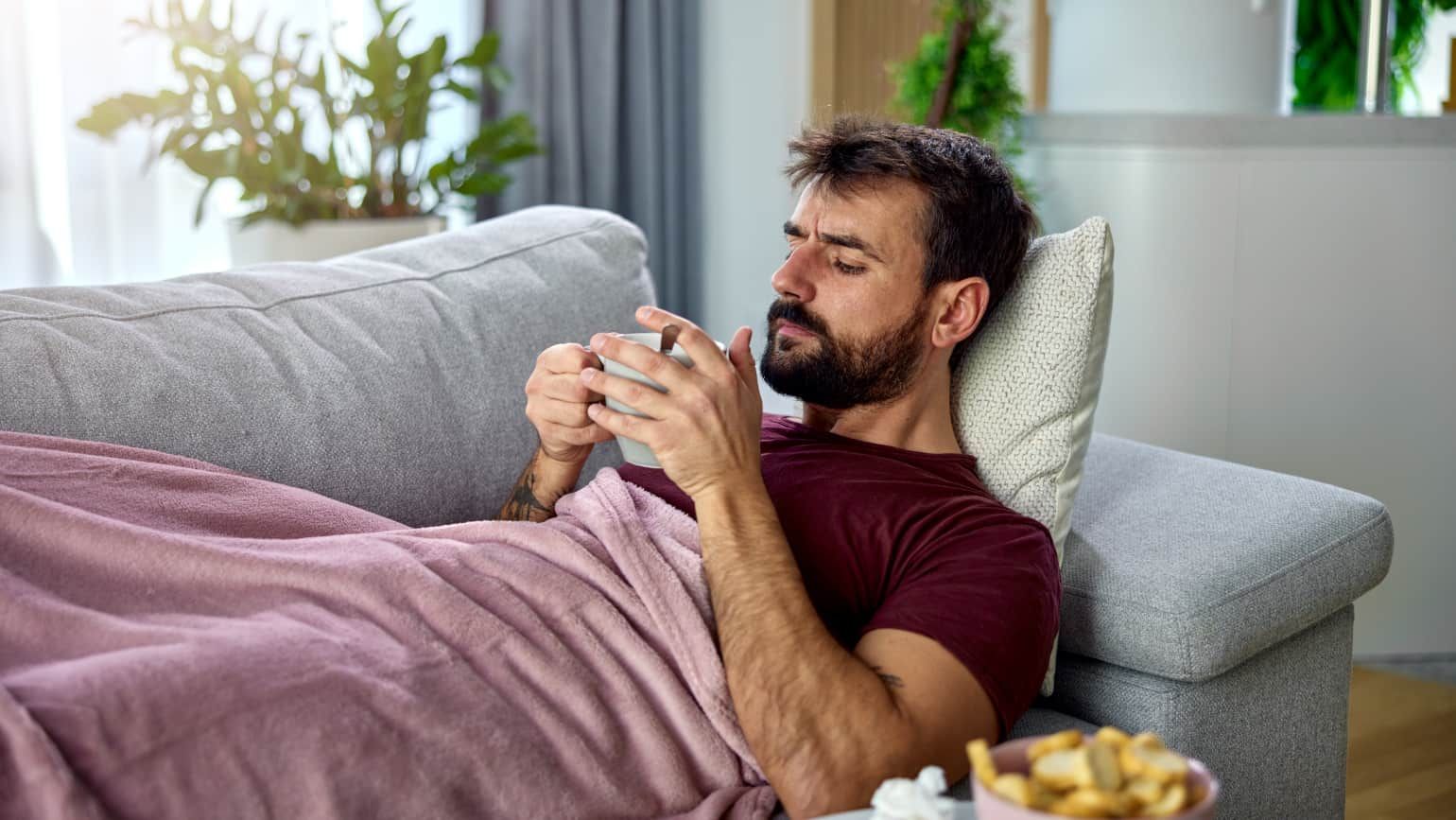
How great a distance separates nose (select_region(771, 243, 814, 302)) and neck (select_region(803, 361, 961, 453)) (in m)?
0.15

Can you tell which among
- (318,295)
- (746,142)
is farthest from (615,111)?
(318,295)

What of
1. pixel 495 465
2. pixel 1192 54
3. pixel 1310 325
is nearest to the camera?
pixel 495 465

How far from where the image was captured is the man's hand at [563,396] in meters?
1.41

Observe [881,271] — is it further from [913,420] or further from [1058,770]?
[1058,770]

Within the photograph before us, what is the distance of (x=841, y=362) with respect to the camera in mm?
1590

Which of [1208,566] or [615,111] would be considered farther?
[615,111]

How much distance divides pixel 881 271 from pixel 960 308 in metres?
0.11

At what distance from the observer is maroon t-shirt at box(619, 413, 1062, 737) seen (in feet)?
4.18

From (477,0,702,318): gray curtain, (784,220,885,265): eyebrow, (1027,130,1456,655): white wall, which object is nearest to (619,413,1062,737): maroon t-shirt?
(784,220,885,265): eyebrow

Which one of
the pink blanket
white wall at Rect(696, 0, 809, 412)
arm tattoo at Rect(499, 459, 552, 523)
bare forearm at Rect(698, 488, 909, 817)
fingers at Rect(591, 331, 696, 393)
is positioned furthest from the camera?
white wall at Rect(696, 0, 809, 412)

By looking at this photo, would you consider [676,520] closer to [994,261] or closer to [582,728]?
[582,728]

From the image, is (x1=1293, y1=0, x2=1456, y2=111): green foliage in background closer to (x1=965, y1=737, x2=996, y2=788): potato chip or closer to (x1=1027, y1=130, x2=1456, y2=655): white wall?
(x1=1027, y1=130, x2=1456, y2=655): white wall

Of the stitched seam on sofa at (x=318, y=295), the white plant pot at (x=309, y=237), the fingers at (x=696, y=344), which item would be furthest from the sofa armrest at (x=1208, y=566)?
the white plant pot at (x=309, y=237)

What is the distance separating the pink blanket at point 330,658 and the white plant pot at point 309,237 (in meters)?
1.47
